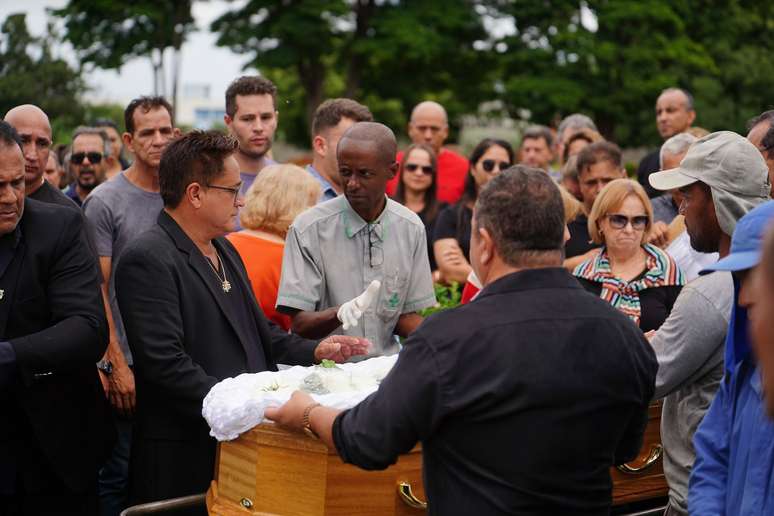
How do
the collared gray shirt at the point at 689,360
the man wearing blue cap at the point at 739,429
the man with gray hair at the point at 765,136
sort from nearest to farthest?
the man wearing blue cap at the point at 739,429 < the collared gray shirt at the point at 689,360 < the man with gray hair at the point at 765,136

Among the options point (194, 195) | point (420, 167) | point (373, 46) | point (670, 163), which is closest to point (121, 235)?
point (194, 195)

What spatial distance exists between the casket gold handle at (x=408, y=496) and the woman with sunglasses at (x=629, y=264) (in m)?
1.87

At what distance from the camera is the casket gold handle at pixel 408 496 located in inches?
150

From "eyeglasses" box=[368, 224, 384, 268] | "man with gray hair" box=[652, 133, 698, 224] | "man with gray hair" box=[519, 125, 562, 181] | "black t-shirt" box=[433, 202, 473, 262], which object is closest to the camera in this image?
"eyeglasses" box=[368, 224, 384, 268]

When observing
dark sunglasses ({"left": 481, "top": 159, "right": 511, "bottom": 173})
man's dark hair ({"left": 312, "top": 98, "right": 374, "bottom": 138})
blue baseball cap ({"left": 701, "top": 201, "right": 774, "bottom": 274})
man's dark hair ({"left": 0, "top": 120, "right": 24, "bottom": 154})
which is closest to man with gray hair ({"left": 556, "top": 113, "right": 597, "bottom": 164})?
dark sunglasses ({"left": 481, "top": 159, "right": 511, "bottom": 173})

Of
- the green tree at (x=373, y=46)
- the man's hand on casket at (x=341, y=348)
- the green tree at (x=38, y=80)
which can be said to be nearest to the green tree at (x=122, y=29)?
the green tree at (x=373, y=46)

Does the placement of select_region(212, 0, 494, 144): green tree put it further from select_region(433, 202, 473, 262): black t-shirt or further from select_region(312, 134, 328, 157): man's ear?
select_region(312, 134, 328, 157): man's ear

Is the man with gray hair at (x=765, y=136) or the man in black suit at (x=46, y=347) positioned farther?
the man with gray hair at (x=765, y=136)

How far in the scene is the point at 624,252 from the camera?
5.66 metres

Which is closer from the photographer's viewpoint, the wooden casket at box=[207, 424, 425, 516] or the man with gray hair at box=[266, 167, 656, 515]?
the man with gray hair at box=[266, 167, 656, 515]

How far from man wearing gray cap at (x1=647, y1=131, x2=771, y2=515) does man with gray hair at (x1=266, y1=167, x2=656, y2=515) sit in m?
0.59

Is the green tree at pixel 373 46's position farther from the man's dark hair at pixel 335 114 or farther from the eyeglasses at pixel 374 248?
the eyeglasses at pixel 374 248

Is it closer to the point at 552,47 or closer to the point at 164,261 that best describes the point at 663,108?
the point at 164,261

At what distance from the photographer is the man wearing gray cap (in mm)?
3648
